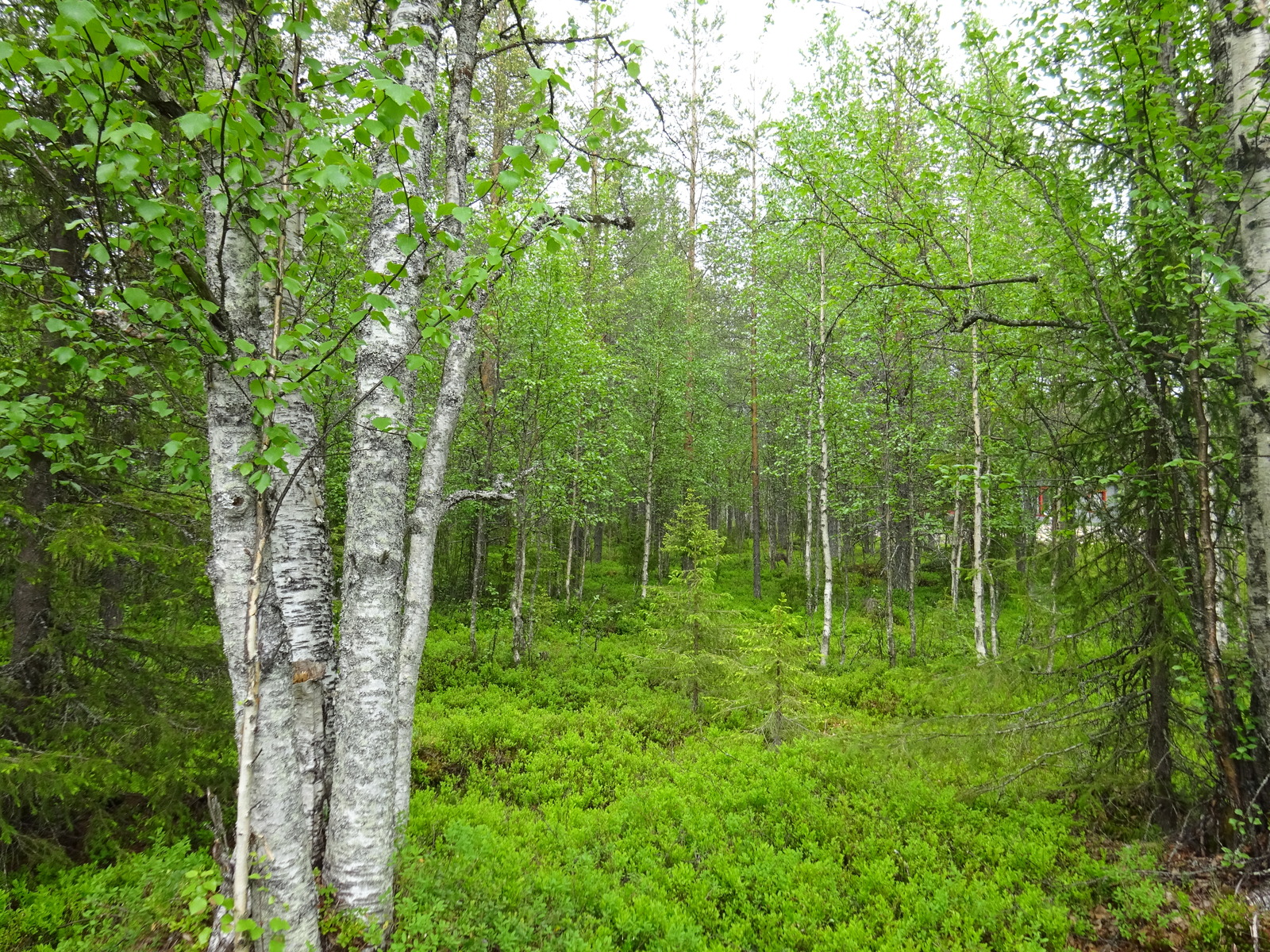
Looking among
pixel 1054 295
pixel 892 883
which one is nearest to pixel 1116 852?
pixel 892 883

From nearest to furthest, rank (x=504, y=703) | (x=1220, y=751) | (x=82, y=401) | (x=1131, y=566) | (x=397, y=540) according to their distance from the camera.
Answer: (x=397, y=540) → (x=1220, y=751) → (x=82, y=401) → (x=1131, y=566) → (x=504, y=703)

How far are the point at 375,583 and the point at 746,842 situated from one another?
4825 millimetres

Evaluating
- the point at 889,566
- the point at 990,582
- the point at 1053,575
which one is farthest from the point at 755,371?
the point at 1053,575

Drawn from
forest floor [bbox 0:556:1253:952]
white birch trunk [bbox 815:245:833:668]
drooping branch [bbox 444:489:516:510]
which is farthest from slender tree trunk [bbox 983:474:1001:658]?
drooping branch [bbox 444:489:516:510]

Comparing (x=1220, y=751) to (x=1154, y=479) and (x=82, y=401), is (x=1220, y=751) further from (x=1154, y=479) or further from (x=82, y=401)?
(x=82, y=401)

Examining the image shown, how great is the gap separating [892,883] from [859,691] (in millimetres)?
6044

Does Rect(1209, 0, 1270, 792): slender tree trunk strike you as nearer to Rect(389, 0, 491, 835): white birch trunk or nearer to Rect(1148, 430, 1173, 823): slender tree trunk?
Rect(1148, 430, 1173, 823): slender tree trunk

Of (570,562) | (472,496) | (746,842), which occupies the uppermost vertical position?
(472,496)

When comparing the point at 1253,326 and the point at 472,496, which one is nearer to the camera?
the point at 1253,326

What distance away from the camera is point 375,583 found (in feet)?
11.4

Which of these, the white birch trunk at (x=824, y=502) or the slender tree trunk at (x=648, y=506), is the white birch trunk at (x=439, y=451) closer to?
the white birch trunk at (x=824, y=502)

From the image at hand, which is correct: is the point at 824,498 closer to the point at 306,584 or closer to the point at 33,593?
the point at 306,584

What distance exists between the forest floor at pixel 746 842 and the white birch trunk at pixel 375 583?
25.3 inches

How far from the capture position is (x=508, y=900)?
14.8ft
